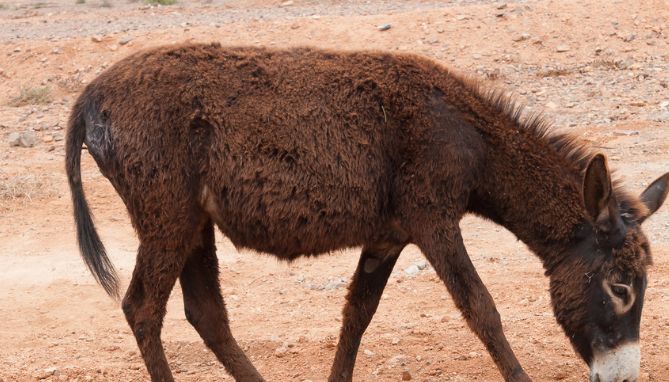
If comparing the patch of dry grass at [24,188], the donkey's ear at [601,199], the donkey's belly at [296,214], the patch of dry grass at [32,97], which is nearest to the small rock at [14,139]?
the patch of dry grass at [24,188]

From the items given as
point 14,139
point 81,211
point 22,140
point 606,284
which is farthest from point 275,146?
point 14,139

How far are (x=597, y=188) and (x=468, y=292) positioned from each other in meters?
0.88

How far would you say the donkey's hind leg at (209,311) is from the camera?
5.93 m

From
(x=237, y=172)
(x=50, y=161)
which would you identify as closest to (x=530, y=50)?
(x=50, y=161)

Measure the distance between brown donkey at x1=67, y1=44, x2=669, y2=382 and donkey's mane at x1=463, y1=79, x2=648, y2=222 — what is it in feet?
0.04

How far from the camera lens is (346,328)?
5.92 meters

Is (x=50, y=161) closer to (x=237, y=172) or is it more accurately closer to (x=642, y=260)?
(x=237, y=172)

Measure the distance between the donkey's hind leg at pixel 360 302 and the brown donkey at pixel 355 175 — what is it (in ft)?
0.98

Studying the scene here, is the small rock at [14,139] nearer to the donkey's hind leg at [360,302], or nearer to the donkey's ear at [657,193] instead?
the donkey's hind leg at [360,302]

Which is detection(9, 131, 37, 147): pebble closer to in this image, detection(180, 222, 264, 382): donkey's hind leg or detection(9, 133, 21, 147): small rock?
detection(9, 133, 21, 147): small rock

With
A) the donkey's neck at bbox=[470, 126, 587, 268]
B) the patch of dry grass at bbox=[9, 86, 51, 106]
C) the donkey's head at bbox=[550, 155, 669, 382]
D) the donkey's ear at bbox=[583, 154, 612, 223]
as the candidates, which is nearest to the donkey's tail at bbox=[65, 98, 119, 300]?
the donkey's neck at bbox=[470, 126, 587, 268]

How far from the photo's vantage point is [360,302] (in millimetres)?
5887

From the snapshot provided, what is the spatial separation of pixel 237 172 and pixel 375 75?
954 millimetres

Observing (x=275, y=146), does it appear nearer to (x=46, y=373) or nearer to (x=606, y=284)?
(x=606, y=284)
